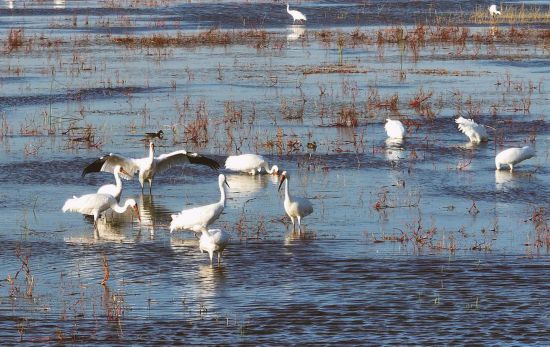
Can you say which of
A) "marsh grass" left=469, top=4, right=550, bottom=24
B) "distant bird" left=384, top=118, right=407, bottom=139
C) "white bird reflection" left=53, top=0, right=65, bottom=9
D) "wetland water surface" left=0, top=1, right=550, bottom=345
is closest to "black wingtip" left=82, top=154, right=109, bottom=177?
"wetland water surface" left=0, top=1, right=550, bottom=345

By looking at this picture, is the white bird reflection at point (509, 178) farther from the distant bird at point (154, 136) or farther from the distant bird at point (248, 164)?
the distant bird at point (154, 136)

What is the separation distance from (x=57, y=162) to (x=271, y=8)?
29.4 m

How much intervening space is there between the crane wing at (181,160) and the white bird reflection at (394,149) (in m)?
2.81

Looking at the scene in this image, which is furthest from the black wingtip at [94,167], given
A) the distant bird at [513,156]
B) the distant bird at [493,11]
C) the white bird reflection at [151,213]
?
the distant bird at [493,11]

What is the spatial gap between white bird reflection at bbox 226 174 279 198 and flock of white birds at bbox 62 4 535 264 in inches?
4.0

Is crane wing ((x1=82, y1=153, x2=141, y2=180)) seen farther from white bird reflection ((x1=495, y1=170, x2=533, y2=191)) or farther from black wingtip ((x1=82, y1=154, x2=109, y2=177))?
white bird reflection ((x1=495, y1=170, x2=533, y2=191))

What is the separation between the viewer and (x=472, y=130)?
1773 cm

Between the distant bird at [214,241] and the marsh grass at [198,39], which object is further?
the marsh grass at [198,39]

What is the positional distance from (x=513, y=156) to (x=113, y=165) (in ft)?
17.2

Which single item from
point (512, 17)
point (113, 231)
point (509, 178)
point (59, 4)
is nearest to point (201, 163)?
point (113, 231)

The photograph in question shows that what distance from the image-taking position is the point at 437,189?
14.9m

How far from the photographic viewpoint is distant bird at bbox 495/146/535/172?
51.5 feet

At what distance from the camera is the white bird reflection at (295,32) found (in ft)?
112

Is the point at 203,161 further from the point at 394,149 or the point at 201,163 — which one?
the point at 394,149
